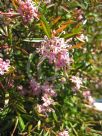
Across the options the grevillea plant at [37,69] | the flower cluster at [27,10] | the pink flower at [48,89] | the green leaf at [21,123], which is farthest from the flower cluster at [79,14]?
the green leaf at [21,123]

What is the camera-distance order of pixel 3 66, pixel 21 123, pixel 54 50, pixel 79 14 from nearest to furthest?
1. pixel 54 50
2. pixel 3 66
3. pixel 21 123
4. pixel 79 14

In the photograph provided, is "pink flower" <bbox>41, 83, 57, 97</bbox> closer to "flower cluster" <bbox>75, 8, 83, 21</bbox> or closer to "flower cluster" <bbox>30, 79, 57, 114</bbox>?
"flower cluster" <bbox>30, 79, 57, 114</bbox>

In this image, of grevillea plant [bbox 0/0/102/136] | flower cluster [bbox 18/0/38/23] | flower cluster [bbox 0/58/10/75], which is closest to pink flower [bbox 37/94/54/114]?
grevillea plant [bbox 0/0/102/136]

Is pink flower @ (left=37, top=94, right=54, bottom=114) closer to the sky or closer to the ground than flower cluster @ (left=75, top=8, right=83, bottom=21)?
closer to the ground

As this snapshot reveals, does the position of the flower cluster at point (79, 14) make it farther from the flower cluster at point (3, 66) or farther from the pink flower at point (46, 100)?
the flower cluster at point (3, 66)

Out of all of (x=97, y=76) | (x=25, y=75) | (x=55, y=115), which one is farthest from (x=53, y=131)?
(x=97, y=76)

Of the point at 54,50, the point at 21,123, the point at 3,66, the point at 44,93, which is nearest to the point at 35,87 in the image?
the point at 44,93

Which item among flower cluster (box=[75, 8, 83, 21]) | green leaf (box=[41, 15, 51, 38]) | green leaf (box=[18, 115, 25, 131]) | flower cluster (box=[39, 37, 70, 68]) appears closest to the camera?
flower cluster (box=[39, 37, 70, 68])

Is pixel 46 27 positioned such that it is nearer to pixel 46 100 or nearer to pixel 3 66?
pixel 3 66
